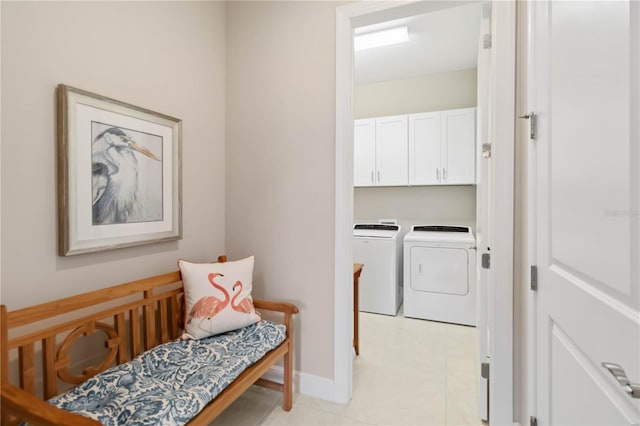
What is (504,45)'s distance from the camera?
1.50 metres

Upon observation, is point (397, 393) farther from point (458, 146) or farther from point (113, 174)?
point (458, 146)

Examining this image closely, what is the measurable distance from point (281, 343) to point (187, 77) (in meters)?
1.72

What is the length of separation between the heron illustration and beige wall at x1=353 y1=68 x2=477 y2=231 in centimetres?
295

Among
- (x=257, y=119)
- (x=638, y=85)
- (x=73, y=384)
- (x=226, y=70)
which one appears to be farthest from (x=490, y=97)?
(x=73, y=384)

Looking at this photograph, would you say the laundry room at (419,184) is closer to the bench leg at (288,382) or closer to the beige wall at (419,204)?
the beige wall at (419,204)

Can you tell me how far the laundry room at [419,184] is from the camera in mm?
2885

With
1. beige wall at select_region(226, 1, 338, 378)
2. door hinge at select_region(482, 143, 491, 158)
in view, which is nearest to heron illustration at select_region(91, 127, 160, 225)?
beige wall at select_region(226, 1, 338, 378)

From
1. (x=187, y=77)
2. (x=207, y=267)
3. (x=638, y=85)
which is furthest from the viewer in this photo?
(x=187, y=77)

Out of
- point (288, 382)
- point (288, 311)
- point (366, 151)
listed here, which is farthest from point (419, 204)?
point (288, 382)

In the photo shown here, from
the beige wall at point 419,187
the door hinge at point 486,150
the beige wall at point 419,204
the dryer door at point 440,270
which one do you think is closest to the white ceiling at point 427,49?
the beige wall at point 419,187

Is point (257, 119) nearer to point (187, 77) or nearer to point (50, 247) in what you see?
point (187, 77)

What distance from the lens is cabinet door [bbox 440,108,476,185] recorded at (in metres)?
3.36

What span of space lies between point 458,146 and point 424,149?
36cm

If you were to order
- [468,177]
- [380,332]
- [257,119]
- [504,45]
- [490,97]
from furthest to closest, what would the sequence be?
[468,177] → [380,332] → [257,119] → [490,97] → [504,45]
